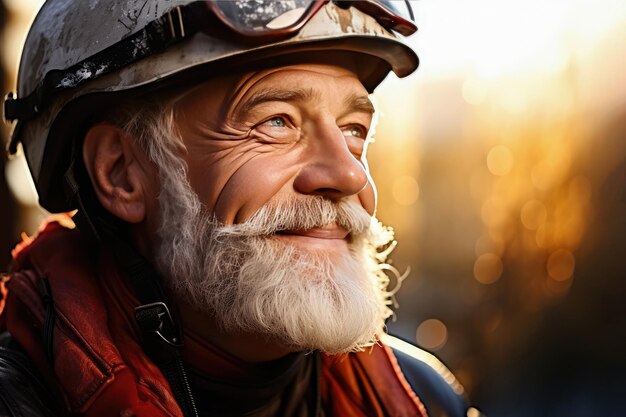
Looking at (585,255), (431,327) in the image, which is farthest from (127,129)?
(431,327)

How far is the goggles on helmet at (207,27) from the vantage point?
87.9 inches

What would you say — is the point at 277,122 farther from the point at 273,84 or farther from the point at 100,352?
the point at 100,352

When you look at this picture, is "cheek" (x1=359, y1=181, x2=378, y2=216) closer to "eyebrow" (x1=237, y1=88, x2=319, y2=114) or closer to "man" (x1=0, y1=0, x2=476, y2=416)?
"man" (x1=0, y1=0, x2=476, y2=416)

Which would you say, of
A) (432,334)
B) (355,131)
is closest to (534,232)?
(432,334)

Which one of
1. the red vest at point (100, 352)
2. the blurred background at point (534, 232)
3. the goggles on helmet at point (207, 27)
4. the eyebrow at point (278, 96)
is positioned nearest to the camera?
the red vest at point (100, 352)

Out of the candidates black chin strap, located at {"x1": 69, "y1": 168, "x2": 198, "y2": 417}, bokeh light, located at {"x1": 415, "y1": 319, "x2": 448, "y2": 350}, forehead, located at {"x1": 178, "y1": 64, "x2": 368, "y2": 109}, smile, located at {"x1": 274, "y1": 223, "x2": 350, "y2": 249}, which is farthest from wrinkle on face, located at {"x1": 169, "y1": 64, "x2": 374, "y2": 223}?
bokeh light, located at {"x1": 415, "y1": 319, "x2": 448, "y2": 350}

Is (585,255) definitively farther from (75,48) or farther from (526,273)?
(75,48)

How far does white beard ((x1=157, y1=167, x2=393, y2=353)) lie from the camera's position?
7.49ft

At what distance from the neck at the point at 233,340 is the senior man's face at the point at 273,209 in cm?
5

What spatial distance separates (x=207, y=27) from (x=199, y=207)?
0.56 metres

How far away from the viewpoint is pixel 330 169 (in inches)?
91.3

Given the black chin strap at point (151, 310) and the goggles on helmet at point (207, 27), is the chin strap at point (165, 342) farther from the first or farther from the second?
the goggles on helmet at point (207, 27)

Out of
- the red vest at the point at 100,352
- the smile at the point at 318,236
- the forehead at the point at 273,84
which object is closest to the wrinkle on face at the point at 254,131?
the forehead at the point at 273,84

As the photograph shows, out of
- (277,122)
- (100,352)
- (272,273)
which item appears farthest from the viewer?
(277,122)
